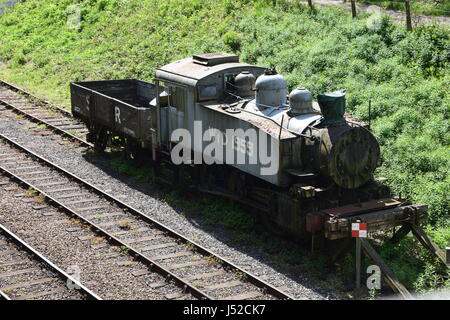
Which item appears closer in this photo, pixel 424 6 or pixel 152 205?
pixel 152 205

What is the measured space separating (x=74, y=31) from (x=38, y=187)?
17.5 meters

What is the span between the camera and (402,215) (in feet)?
46.8

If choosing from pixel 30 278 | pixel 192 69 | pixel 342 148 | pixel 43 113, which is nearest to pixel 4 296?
pixel 30 278

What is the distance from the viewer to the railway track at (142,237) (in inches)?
524

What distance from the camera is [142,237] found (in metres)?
15.7

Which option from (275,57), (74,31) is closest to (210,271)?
(275,57)

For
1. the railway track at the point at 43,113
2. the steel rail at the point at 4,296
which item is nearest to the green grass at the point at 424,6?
the railway track at the point at 43,113

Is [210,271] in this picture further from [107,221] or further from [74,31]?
[74,31]

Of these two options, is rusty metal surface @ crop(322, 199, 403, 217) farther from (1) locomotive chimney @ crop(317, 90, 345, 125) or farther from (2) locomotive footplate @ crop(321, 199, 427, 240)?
(1) locomotive chimney @ crop(317, 90, 345, 125)

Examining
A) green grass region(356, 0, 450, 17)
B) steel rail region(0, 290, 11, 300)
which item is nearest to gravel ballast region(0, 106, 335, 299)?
steel rail region(0, 290, 11, 300)

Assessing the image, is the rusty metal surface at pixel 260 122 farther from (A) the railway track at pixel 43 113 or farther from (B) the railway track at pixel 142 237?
(A) the railway track at pixel 43 113

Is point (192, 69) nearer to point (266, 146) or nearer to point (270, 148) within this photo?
point (266, 146)

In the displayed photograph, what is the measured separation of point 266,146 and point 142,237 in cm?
330

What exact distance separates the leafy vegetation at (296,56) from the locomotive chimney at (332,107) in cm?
275
